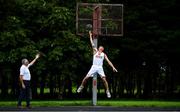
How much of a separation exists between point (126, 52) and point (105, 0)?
15.4 ft

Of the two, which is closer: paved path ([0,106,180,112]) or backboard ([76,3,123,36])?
paved path ([0,106,180,112])

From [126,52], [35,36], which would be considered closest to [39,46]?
[35,36]

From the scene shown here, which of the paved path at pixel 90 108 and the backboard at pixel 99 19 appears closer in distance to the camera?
the paved path at pixel 90 108

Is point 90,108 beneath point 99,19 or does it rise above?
beneath

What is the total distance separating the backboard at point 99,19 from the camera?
26.5 meters

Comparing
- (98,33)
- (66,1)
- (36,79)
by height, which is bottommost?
(36,79)

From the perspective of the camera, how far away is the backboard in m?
26.5

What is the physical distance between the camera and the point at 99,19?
26359 millimetres

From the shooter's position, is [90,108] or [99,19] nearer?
[90,108]

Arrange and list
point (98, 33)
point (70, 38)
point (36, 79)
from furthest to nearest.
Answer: point (36, 79)
point (70, 38)
point (98, 33)

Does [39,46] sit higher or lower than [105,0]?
lower

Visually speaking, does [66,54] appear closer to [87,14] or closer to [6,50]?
[6,50]

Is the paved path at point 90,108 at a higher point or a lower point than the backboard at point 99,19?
lower

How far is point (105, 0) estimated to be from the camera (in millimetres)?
37906
